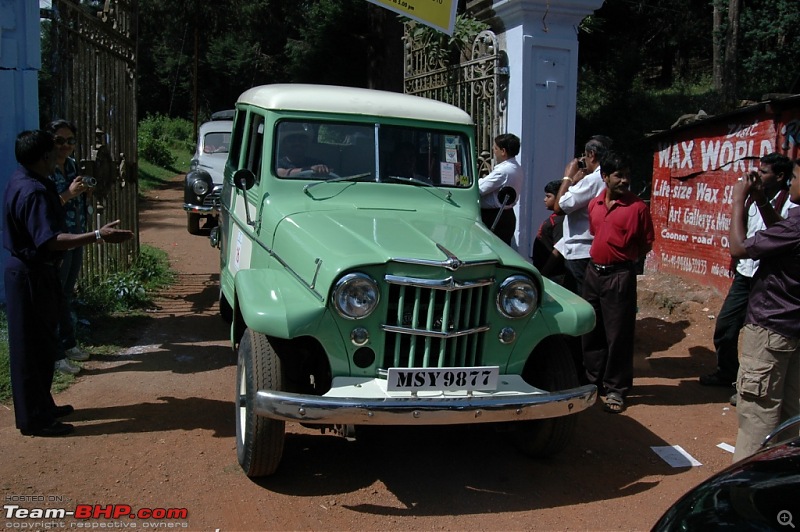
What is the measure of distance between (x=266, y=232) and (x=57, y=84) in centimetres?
351

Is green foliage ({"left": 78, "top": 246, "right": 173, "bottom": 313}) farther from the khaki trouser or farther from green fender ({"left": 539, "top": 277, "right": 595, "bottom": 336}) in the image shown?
the khaki trouser

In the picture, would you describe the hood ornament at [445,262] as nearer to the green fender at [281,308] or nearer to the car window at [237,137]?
the green fender at [281,308]

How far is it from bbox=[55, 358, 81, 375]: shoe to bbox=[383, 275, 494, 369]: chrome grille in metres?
3.21

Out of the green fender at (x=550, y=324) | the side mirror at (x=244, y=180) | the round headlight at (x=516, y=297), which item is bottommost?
the green fender at (x=550, y=324)

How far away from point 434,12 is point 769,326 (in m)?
4.57

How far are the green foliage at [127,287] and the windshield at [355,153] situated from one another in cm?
341

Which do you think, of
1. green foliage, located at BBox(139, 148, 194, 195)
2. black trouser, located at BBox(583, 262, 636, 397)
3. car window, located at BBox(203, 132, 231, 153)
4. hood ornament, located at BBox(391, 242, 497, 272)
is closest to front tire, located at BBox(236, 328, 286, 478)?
hood ornament, located at BBox(391, 242, 497, 272)

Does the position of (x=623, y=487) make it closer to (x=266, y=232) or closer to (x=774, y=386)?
(x=774, y=386)

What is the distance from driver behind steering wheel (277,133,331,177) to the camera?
5.12m

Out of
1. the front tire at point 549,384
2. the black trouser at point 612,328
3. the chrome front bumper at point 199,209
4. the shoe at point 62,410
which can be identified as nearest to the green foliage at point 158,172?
the chrome front bumper at point 199,209

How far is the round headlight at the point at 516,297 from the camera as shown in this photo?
4066 millimetres

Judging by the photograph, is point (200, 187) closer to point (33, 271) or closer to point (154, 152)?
point (33, 271)

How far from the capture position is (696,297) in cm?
847

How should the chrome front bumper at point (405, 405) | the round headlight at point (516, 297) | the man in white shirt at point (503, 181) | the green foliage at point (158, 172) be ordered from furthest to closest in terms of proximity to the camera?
the green foliage at point (158, 172)
the man in white shirt at point (503, 181)
the round headlight at point (516, 297)
the chrome front bumper at point (405, 405)
